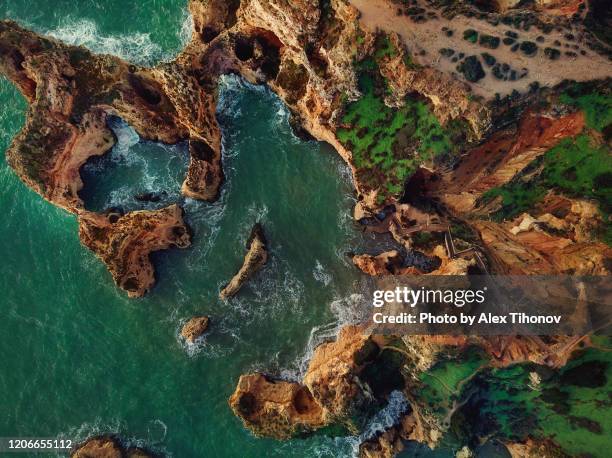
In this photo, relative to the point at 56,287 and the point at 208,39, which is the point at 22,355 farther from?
the point at 208,39

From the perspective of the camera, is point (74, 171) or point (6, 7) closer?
point (74, 171)

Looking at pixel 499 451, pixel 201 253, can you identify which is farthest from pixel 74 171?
pixel 499 451

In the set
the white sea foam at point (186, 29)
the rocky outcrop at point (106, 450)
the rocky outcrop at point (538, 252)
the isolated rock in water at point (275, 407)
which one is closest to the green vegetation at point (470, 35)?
the rocky outcrop at point (538, 252)

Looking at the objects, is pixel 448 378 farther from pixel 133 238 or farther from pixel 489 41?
pixel 133 238

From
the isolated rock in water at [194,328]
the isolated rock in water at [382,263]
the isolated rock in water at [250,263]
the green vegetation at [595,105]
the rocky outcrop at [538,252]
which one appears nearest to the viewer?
the green vegetation at [595,105]

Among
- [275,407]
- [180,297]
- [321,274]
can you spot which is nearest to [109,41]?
[180,297]

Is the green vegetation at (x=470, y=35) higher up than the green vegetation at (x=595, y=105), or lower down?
higher up

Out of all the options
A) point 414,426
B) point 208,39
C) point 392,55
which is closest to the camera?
point 392,55

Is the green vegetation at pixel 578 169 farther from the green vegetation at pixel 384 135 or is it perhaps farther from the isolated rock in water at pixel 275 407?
the isolated rock in water at pixel 275 407
